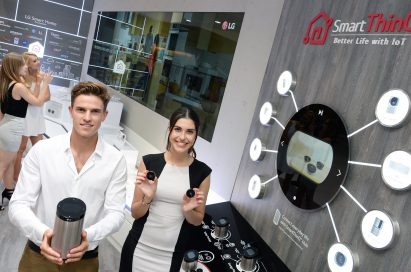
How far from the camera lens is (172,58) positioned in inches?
126

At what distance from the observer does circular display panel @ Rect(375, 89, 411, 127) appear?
1.03 metres

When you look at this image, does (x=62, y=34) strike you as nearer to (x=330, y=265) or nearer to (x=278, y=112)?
(x=278, y=112)

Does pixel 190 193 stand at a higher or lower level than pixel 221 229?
higher

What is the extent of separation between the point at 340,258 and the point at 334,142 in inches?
16.1

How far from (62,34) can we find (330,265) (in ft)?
18.1

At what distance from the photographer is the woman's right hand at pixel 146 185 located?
4.89 feet

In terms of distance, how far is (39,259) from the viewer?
139 centimetres

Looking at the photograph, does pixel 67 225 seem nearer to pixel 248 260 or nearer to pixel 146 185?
pixel 146 185

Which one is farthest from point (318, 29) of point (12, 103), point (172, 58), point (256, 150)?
point (12, 103)

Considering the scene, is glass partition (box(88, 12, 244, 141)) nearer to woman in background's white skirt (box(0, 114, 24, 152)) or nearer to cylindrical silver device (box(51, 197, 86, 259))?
woman in background's white skirt (box(0, 114, 24, 152))

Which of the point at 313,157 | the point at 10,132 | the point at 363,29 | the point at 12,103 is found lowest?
the point at 10,132

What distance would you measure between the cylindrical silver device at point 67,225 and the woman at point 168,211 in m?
0.48

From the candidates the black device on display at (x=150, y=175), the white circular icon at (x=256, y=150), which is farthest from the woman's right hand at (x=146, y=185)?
the white circular icon at (x=256, y=150)

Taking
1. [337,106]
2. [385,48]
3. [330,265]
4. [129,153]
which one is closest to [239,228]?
[330,265]
